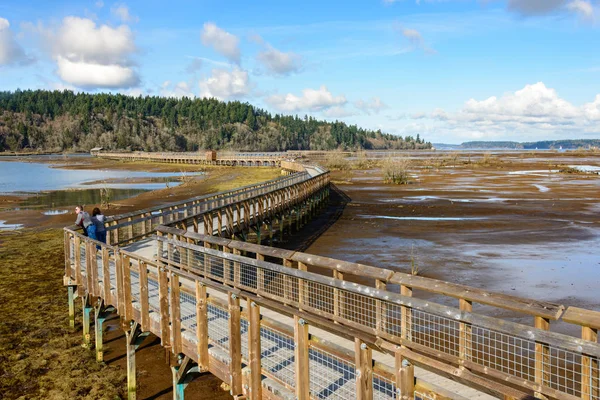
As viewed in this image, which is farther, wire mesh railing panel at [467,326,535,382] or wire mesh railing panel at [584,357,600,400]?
wire mesh railing panel at [467,326,535,382]

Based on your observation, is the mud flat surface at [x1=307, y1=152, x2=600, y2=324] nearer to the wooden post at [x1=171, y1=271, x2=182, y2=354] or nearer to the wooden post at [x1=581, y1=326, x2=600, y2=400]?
the wooden post at [x1=171, y1=271, x2=182, y2=354]

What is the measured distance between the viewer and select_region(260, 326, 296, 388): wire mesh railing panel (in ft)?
20.2

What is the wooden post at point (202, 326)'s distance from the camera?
6.96 meters

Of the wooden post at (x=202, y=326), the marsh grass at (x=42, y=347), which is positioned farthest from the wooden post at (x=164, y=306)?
the marsh grass at (x=42, y=347)

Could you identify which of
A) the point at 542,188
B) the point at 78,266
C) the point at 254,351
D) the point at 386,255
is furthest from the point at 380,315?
the point at 542,188

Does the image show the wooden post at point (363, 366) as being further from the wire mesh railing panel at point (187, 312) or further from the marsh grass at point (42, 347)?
the marsh grass at point (42, 347)

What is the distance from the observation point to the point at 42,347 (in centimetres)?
1118

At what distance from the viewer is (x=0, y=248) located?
21.0 meters

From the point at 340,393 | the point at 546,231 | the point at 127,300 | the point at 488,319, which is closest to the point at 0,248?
the point at 127,300

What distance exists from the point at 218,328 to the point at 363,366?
3.86m

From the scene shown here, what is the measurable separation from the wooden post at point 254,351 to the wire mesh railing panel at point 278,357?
8.0 inches

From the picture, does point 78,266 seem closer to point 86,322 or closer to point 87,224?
point 86,322

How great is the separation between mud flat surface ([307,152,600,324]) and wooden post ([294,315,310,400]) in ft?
26.0

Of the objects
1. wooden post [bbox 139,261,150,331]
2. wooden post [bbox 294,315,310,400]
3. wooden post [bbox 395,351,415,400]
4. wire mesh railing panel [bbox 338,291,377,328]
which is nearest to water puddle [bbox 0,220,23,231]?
wooden post [bbox 139,261,150,331]
